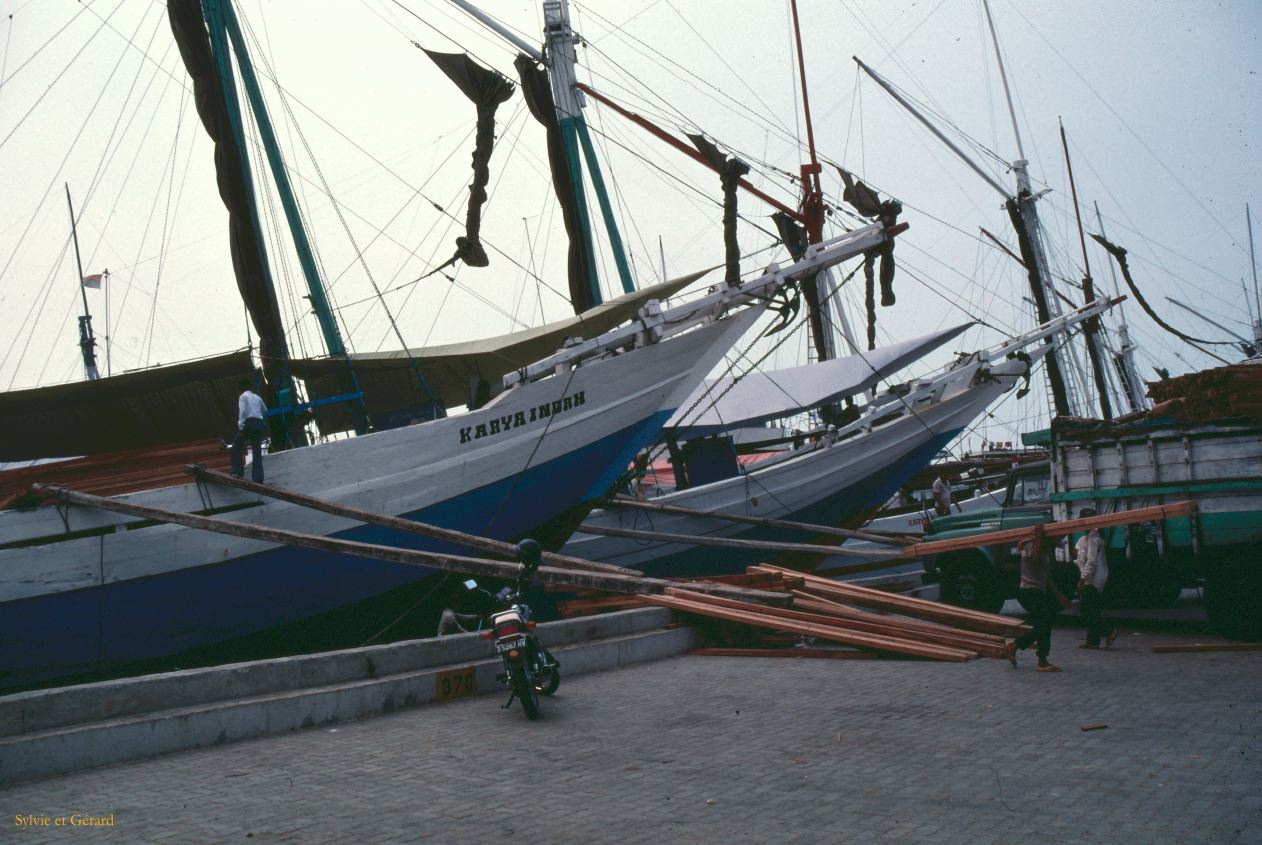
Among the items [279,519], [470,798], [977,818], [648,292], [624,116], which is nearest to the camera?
[977,818]

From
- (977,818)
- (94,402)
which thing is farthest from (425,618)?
(977,818)

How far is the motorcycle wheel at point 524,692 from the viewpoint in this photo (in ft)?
27.5

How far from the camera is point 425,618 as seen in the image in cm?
1541

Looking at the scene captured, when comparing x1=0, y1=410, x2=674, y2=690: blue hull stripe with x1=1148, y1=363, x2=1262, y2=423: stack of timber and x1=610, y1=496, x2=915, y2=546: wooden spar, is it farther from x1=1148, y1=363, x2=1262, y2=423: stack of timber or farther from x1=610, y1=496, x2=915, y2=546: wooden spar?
x1=1148, y1=363, x2=1262, y2=423: stack of timber

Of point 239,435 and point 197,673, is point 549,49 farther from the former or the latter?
point 197,673

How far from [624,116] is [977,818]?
82.1 feet

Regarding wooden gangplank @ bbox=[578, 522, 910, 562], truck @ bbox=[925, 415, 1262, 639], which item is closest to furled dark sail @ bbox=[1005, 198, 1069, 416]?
wooden gangplank @ bbox=[578, 522, 910, 562]

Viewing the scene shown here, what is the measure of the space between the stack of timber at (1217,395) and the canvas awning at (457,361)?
977cm

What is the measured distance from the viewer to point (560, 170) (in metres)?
24.7

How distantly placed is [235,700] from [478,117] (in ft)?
52.6

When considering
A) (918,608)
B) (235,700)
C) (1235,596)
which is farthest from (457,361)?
(1235,596)

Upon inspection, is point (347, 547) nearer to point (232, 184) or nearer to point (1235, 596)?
point (232, 184)

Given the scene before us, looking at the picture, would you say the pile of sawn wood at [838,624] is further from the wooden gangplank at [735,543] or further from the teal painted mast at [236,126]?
the teal painted mast at [236,126]

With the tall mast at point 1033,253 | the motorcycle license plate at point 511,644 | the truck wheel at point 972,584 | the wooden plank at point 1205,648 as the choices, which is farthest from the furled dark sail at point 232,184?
the tall mast at point 1033,253
